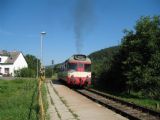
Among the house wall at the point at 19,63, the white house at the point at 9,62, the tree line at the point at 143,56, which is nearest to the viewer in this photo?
the tree line at the point at 143,56

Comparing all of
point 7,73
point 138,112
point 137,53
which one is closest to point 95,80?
point 137,53

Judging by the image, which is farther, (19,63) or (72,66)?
(19,63)

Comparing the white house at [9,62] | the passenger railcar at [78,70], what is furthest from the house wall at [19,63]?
the passenger railcar at [78,70]

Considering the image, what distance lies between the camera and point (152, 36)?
2612cm

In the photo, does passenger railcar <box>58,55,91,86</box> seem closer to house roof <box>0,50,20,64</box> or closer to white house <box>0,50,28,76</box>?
white house <box>0,50,28,76</box>

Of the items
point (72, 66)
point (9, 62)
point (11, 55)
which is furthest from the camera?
point (11, 55)

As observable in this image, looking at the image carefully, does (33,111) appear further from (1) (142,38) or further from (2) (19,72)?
(2) (19,72)

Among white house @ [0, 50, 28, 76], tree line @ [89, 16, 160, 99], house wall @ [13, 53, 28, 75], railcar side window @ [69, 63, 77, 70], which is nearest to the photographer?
tree line @ [89, 16, 160, 99]

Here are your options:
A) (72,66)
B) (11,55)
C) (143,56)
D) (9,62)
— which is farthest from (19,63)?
(143,56)

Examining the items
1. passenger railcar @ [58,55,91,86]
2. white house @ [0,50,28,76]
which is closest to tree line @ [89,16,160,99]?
passenger railcar @ [58,55,91,86]

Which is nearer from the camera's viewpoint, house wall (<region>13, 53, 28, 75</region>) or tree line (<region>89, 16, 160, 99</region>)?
tree line (<region>89, 16, 160, 99</region>)

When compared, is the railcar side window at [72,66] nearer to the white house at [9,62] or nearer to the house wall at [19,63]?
the white house at [9,62]

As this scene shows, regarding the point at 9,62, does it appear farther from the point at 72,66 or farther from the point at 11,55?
the point at 72,66

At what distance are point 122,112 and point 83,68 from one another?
1986cm
